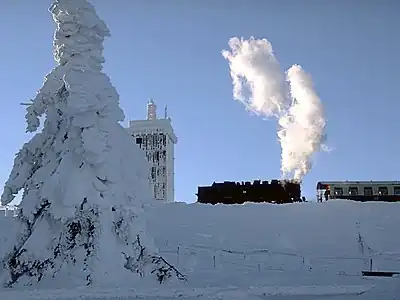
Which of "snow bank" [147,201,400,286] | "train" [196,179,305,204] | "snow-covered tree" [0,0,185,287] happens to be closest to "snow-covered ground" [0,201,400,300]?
"snow bank" [147,201,400,286]

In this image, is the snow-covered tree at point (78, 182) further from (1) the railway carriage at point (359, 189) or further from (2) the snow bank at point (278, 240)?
(1) the railway carriage at point (359, 189)

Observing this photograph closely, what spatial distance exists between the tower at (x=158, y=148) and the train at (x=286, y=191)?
69.6ft

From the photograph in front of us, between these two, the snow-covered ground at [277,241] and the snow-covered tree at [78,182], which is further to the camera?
the snow-covered ground at [277,241]

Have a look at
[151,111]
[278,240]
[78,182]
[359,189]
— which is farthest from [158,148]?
[78,182]

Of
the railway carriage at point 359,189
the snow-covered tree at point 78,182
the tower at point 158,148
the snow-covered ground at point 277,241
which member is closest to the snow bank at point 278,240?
the snow-covered ground at point 277,241

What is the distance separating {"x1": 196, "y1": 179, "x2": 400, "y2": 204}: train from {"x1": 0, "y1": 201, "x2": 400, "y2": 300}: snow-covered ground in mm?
29586

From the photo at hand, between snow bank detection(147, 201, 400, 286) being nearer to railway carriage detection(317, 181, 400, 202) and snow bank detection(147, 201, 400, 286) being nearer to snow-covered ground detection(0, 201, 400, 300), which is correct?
snow-covered ground detection(0, 201, 400, 300)

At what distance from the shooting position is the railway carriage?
6344cm

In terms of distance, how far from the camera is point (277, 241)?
91.4 feet

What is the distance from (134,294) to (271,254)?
601 inches

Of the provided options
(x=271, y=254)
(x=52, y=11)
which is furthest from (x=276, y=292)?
(x=271, y=254)

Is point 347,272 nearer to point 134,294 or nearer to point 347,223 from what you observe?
point 347,223

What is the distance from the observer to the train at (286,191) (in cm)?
6244

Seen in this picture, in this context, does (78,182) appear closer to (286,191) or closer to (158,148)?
(286,191)
